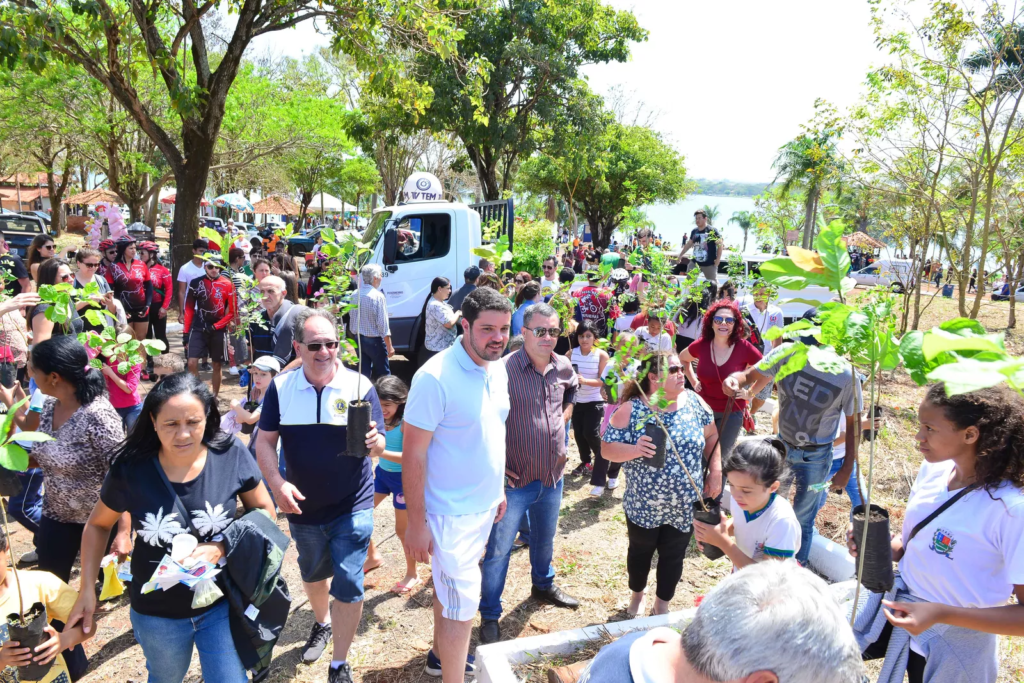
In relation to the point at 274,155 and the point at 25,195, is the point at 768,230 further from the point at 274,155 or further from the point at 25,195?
the point at 25,195

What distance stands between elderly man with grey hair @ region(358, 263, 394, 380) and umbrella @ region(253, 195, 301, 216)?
37.3m

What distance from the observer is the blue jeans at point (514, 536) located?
3270 mm

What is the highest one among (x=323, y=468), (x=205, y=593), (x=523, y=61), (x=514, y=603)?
(x=523, y=61)

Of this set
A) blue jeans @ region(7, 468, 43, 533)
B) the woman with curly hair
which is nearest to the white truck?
blue jeans @ region(7, 468, 43, 533)

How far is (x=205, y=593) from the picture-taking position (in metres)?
2.23

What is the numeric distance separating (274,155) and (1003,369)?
24.3 metres

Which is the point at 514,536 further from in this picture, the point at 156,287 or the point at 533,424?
the point at 156,287

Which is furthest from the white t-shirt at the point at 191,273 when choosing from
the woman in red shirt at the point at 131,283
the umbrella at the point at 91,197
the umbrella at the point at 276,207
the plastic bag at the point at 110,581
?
the umbrella at the point at 91,197

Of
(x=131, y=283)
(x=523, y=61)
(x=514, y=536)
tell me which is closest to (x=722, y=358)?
(x=514, y=536)

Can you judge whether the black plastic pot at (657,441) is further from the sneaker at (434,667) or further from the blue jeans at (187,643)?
the blue jeans at (187,643)

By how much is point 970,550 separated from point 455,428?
1870mm

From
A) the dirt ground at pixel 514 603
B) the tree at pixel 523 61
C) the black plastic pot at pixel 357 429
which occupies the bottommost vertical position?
the dirt ground at pixel 514 603

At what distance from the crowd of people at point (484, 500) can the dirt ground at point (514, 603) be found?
4.6 inches

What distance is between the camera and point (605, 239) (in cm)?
3609
